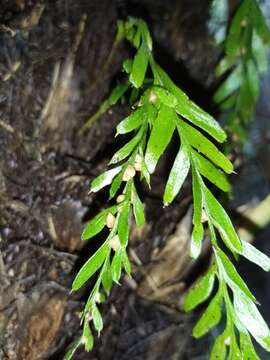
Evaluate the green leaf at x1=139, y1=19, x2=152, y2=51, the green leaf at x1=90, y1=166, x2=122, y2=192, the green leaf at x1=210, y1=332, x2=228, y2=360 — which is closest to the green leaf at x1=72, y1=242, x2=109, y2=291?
the green leaf at x1=90, y1=166, x2=122, y2=192

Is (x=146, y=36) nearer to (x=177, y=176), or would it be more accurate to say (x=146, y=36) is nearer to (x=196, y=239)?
(x=177, y=176)

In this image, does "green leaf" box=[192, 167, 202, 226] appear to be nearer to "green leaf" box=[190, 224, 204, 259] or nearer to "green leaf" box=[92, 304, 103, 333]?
"green leaf" box=[190, 224, 204, 259]

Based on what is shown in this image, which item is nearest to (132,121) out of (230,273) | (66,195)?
(230,273)

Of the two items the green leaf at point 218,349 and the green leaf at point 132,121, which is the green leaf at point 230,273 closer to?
the green leaf at point 218,349

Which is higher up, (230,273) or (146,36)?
(146,36)

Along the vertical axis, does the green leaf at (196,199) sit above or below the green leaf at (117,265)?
above

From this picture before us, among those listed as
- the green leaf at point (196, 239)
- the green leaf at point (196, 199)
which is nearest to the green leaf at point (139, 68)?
the green leaf at point (196, 199)
